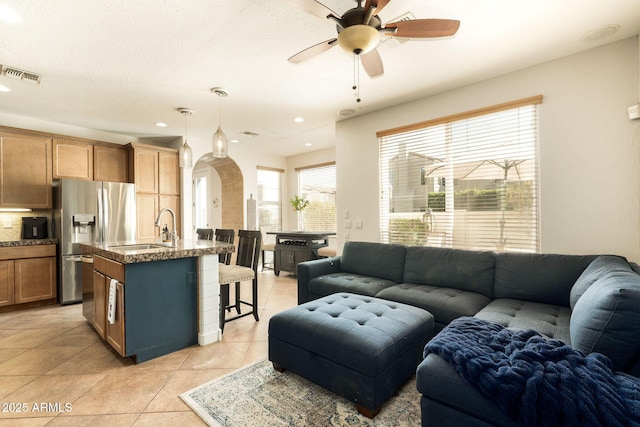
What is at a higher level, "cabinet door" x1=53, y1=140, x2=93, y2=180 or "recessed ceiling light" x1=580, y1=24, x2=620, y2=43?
"recessed ceiling light" x1=580, y1=24, x2=620, y2=43

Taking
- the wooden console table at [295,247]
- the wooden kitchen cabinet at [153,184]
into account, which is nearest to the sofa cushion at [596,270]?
the wooden console table at [295,247]

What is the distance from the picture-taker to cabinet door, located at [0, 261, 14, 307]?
11.8ft

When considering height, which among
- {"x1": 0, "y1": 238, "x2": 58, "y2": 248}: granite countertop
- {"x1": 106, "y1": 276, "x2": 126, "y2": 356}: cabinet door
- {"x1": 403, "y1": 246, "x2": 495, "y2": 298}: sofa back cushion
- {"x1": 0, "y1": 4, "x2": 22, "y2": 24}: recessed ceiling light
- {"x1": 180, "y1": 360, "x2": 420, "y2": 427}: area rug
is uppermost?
{"x1": 0, "y1": 4, "x2": 22, "y2": 24}: recessed ceiling light

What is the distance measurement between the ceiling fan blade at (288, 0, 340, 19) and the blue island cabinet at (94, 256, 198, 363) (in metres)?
2.07

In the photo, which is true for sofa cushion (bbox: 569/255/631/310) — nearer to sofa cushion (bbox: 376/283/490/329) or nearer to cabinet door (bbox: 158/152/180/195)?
sofa cushion (bbox: 376/283/490/329)

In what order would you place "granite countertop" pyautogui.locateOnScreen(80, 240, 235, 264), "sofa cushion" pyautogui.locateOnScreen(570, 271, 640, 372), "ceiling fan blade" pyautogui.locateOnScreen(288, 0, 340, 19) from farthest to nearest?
"granite countertop" pyautogui.locateOnScreen(80, 240, 235, 264), "ceiling fan blade" pyautogui.locateOnScreen(288, 0, 340, 19), "sofa cushion" pyautogui.locateOnScreen(570, 271, 640, 372)

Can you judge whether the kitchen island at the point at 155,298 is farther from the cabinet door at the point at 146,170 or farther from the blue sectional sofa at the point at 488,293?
the cabinet door at the point at 146,170

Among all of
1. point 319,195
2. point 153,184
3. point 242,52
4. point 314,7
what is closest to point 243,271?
point 242,52

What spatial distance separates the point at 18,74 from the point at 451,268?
448cm

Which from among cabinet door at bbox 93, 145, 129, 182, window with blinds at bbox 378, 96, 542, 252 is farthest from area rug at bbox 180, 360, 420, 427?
cabinet door at bbox 93, 145, 129, 182

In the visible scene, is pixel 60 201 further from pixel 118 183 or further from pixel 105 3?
pixel 105 3

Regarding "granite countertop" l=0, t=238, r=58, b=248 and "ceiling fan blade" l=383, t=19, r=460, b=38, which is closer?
"ceiling fan blade" l=383, t=19, r=460, b=38

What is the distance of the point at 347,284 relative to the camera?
9.70 ft

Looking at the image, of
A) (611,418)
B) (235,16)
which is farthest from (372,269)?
(235,16)
